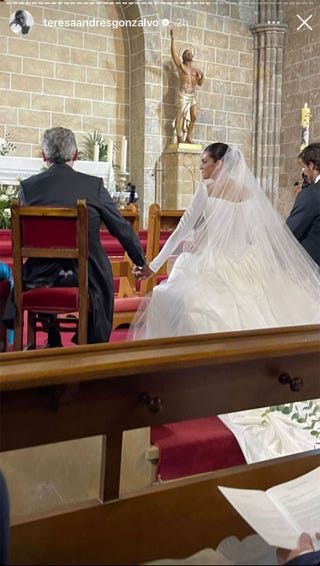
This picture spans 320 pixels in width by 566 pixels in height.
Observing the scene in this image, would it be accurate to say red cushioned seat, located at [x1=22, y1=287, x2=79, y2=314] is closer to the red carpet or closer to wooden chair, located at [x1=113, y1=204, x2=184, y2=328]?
the red carpet

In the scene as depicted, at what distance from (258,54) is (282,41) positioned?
1.55 feet

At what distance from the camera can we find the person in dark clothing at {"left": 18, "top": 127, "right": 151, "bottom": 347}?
12.3ft

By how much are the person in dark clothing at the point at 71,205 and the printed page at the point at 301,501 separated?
2.39 metres

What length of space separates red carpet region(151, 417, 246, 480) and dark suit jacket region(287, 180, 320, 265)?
204cm

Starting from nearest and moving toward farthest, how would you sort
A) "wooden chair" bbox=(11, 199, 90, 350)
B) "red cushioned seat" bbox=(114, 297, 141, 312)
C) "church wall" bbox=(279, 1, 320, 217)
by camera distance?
1. "wooden chair" bbox=(11, 199, 90, 350)
2. "red cushioned seat" bbox=(114, 297, 141, 312)
3. "church wall" bbox=(279, 1, 320, 217)

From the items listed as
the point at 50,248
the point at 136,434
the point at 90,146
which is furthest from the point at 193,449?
the point at 90,146

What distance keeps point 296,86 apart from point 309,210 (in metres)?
7.43

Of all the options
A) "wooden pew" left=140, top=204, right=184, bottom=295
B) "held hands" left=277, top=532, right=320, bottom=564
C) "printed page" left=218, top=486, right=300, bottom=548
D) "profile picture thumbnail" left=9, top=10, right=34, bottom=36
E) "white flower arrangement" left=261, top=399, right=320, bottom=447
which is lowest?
"white flower arrangement" left=261, top=399, right=320, bottom=447

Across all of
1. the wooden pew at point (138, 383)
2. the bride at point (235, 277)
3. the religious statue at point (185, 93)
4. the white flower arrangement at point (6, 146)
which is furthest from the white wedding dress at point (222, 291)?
the religious statue at point (185, 93)

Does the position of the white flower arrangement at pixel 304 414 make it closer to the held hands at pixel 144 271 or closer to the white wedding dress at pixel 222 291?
the white wedding dress at pixel 222 291

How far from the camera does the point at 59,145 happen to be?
12.4 ft

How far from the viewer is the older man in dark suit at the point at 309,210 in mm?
4547

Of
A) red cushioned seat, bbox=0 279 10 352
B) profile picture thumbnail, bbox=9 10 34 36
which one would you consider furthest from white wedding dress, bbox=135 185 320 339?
profile picture thumbnail, bbox=9 10 34 36

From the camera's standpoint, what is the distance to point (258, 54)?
457 inches
